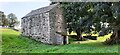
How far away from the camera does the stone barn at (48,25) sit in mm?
18312

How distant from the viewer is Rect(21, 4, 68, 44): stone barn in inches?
721

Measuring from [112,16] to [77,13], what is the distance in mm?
2587

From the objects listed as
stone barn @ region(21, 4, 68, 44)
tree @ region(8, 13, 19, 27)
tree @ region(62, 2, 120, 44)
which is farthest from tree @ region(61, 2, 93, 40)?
stone barn @ region(21, 4, 68, 44)

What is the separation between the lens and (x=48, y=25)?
18.2 m

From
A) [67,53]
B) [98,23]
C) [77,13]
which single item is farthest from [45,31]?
[67,53]

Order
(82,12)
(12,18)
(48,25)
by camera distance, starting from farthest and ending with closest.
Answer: (48,25)
(82,12)
(12,18)

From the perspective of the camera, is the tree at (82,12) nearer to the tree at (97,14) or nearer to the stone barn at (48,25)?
the tree at (97,14)

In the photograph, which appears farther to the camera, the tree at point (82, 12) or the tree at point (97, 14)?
the tree at point (82, 12)

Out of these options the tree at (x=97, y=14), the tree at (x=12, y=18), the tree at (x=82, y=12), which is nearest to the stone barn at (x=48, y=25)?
the tree at (x=97, y=14)

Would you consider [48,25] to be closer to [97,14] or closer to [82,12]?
[82,12]

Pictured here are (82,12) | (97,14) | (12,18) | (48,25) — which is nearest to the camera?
(97,14)

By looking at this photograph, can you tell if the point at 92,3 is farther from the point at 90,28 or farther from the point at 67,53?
the point at 67,53

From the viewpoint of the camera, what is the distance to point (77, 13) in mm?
14680

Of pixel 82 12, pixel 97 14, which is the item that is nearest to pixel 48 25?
pixel 82 12
